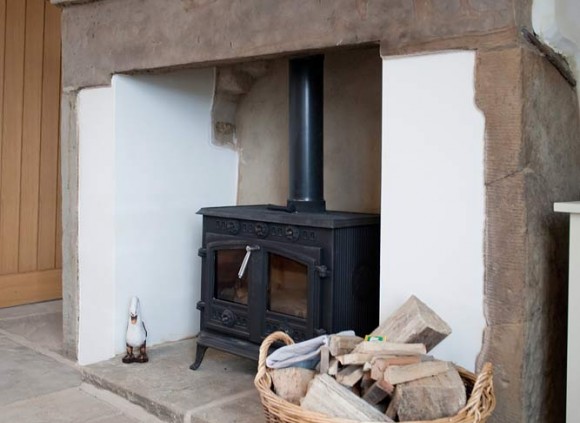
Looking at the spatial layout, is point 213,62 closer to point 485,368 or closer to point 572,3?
point 572,3

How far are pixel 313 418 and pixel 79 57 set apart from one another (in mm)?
2173

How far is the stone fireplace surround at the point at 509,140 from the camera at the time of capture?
1654 mm

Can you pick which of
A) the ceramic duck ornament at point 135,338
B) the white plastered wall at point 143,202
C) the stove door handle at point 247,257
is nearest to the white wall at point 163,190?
the white plastered wall at point 143,202

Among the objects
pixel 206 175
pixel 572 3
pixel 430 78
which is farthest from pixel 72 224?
pixel 572 3

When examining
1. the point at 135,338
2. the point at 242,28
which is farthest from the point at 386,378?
the point at 135,338

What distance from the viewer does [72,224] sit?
292 cm

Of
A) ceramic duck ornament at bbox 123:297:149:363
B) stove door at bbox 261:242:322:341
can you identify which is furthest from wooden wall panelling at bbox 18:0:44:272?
stove door at bbox 261:242:322:341

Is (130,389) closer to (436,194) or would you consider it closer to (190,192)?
(190,192)

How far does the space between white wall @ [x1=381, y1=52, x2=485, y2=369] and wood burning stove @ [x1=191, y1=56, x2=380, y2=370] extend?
0.25m

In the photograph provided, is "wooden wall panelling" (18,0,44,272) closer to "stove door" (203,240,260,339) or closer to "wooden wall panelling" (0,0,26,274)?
"wooden wall panelling" (0,0,26,274)

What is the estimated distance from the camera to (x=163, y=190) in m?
2.90

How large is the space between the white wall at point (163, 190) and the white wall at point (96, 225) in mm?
36

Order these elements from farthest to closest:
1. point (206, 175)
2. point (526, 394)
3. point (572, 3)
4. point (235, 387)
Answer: point (206, 175), point (235, 387), point (572, 3), point (526, 394)

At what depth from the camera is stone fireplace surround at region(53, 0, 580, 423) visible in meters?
1.65
